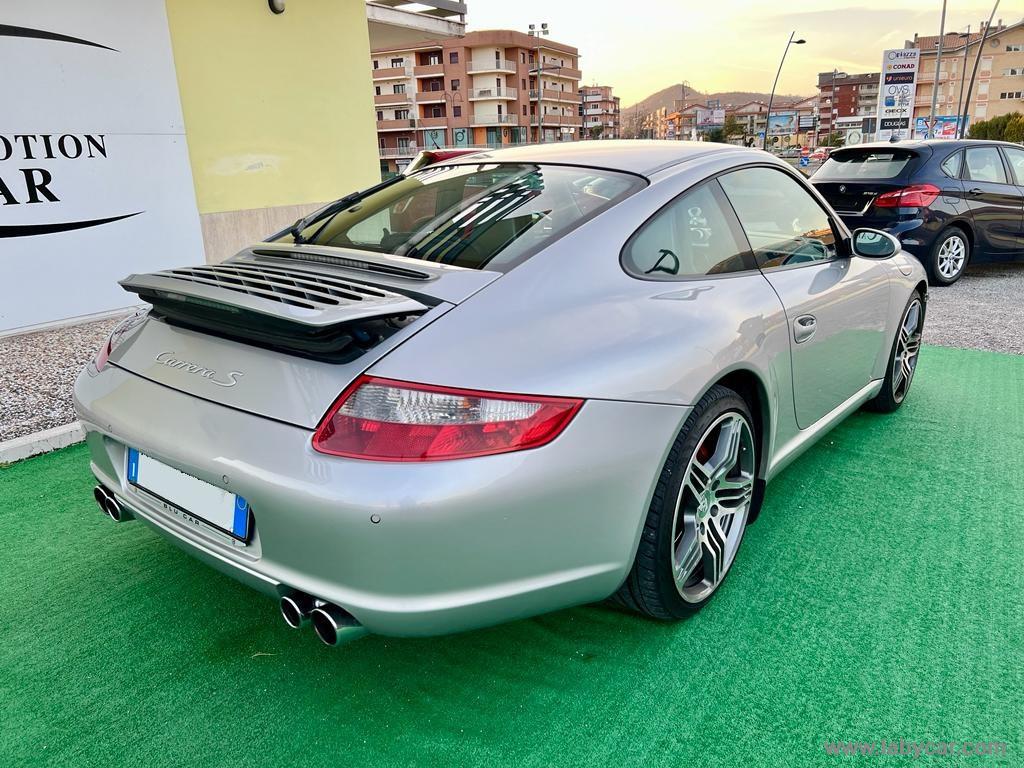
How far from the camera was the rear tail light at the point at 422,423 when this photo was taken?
165 centimetres

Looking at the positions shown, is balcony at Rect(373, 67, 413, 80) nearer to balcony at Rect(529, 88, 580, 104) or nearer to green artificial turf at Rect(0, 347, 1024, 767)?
balcony at Rect(529, 88, 580, 104)

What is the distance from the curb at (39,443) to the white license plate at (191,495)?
198 centimetres

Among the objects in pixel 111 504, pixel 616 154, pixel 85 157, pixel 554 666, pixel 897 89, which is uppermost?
pixel 897 89

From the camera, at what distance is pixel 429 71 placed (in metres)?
81.8

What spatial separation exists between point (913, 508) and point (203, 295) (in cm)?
275

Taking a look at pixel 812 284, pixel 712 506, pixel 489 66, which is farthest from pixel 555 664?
pixel 489 66

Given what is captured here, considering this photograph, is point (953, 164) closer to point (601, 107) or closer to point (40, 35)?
Answer: point (40, 35)

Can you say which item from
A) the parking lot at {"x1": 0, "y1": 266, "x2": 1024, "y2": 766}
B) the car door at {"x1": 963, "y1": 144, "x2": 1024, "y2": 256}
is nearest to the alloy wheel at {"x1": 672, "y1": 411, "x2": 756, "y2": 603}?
the parking lot at {"x1": 0, "y1": 266, "x2": 1024, "y2": 766}

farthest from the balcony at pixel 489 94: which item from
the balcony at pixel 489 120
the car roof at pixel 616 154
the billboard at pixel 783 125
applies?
the car roof at pixel 616 154

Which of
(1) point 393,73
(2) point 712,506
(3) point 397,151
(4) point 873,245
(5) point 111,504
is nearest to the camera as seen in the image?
(5) point 111,504

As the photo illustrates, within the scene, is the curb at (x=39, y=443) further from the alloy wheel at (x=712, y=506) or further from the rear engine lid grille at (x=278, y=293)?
the alloy wheel at (x=712, y=506)

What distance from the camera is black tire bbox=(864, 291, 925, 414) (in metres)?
3.85

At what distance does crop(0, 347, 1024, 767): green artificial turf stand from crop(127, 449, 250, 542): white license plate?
20.6 inches

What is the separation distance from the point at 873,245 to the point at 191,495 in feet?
9.82
